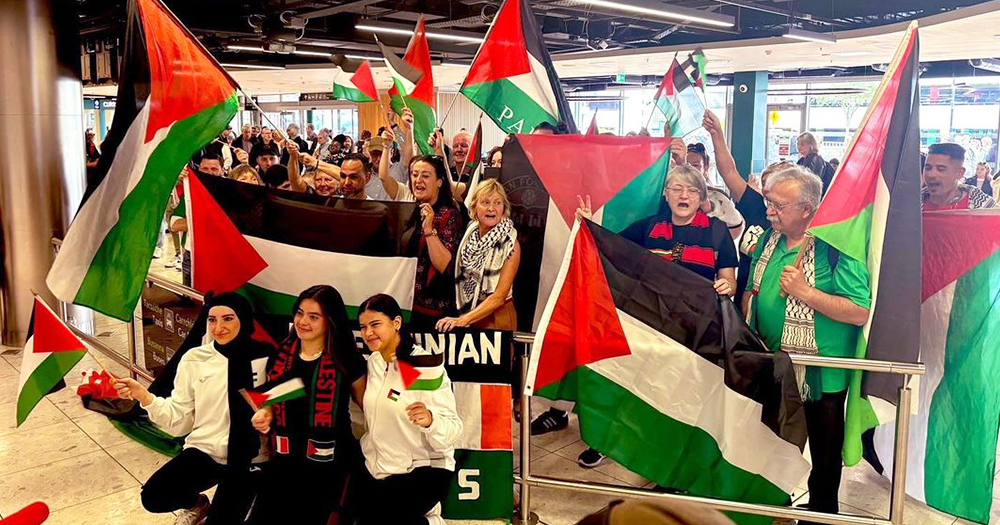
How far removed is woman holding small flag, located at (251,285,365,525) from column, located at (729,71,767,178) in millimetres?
15917

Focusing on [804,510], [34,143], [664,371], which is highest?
[34,143]

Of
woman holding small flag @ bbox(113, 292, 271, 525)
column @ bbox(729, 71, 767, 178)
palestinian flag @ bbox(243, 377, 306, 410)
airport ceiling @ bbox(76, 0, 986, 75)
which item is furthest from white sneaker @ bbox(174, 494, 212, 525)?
column @ bbox(729, 71, 767, 178)

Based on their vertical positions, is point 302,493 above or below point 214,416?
below

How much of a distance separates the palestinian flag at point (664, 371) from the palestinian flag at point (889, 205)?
49 centimetres

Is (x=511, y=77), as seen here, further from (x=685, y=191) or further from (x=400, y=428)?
(x=400, y=428)

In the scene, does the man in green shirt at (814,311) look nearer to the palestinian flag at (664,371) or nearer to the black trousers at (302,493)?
the palestinian flag at (664,371)

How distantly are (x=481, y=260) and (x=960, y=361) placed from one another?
85.0 inches

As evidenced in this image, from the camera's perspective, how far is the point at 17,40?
6.33m

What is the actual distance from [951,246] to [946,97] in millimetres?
16030

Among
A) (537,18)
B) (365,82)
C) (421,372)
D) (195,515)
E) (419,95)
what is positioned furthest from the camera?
(537,18)

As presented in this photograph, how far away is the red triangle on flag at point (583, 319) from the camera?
3.30m

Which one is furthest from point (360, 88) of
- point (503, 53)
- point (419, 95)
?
point (503, 53)

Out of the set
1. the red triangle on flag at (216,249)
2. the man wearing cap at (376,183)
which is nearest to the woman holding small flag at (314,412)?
the red triangle on flag at (216,249)

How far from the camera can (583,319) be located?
10.9ft
